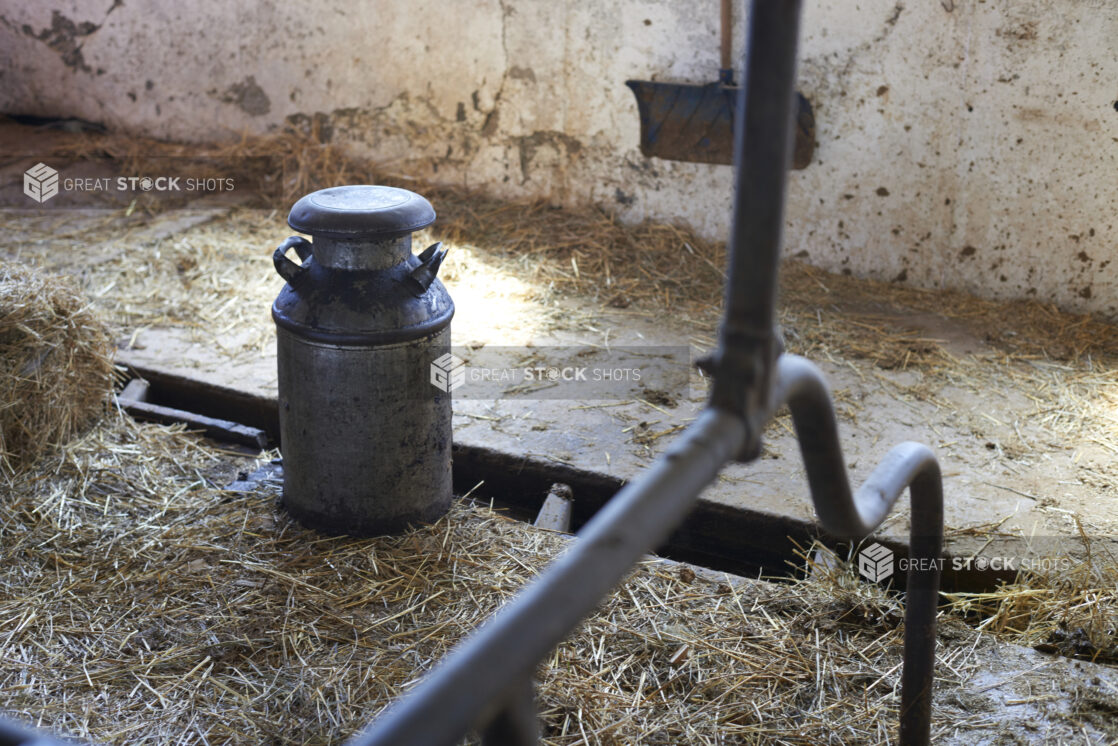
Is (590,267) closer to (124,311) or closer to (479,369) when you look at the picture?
(479,369)

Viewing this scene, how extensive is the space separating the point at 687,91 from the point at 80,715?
13.5ft

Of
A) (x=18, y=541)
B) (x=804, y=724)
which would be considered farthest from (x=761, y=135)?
(x=18, y=541)

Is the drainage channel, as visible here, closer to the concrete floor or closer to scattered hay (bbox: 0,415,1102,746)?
the concrete floor

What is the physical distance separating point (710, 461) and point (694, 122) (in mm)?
4524

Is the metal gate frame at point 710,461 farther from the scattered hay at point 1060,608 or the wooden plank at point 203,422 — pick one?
the wooden plank at point 203,422

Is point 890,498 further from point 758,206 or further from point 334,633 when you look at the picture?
point 334,633

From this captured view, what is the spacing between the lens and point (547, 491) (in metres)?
3.58

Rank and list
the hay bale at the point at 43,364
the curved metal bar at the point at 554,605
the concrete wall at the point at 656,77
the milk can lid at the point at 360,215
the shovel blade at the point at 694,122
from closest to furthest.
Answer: the curved metal bar at the point at 554,605
the milk can lid at the point at 360,215
the hay bale at the point at 43,364
the concrete wall at the point at 656,77
the shovel blade at the point at 694,122

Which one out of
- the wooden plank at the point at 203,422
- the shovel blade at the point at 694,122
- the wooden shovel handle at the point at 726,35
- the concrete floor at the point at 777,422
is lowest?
the wooden plank at the point at 203,422

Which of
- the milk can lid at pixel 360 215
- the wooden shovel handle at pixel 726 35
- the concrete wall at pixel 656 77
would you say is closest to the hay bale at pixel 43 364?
the milk can lid at pixel 360 215

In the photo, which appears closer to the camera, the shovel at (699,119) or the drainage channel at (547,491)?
the drainage channel at (547,491)

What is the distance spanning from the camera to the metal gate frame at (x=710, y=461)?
0.79 m

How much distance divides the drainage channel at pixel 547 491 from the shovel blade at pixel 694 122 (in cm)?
243

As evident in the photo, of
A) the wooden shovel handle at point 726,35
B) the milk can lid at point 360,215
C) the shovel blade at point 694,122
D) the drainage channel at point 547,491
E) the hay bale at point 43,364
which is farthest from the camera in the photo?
the shovel blade at point 694,122
